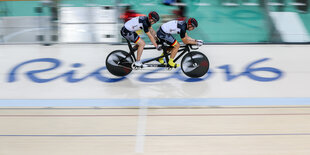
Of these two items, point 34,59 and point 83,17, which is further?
point 83,17

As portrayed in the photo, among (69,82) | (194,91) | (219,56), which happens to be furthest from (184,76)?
(69,82)

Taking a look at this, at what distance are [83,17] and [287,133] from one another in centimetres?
466

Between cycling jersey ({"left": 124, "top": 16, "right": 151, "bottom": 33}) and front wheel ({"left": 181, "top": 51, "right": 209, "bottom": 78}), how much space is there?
827 mm

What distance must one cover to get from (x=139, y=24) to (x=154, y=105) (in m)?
1.31

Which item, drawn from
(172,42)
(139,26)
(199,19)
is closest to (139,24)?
(139,26)

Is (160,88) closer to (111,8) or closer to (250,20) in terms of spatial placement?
(111,8)

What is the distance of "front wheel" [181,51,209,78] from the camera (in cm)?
535

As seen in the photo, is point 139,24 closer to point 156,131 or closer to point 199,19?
point 156,131

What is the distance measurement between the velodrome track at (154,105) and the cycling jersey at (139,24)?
0.94 meters

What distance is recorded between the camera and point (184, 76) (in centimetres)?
575

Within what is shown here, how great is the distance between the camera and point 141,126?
13.7 ft

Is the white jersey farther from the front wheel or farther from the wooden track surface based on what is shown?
the wooden track surface

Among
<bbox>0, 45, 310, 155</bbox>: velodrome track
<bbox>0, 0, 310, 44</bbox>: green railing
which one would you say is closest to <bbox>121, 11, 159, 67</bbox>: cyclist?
<bbox>0, 45, 310, 155</bbox>: velodrome track

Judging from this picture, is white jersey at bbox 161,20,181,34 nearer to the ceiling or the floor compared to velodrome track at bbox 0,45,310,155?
nearer to the ceiling
